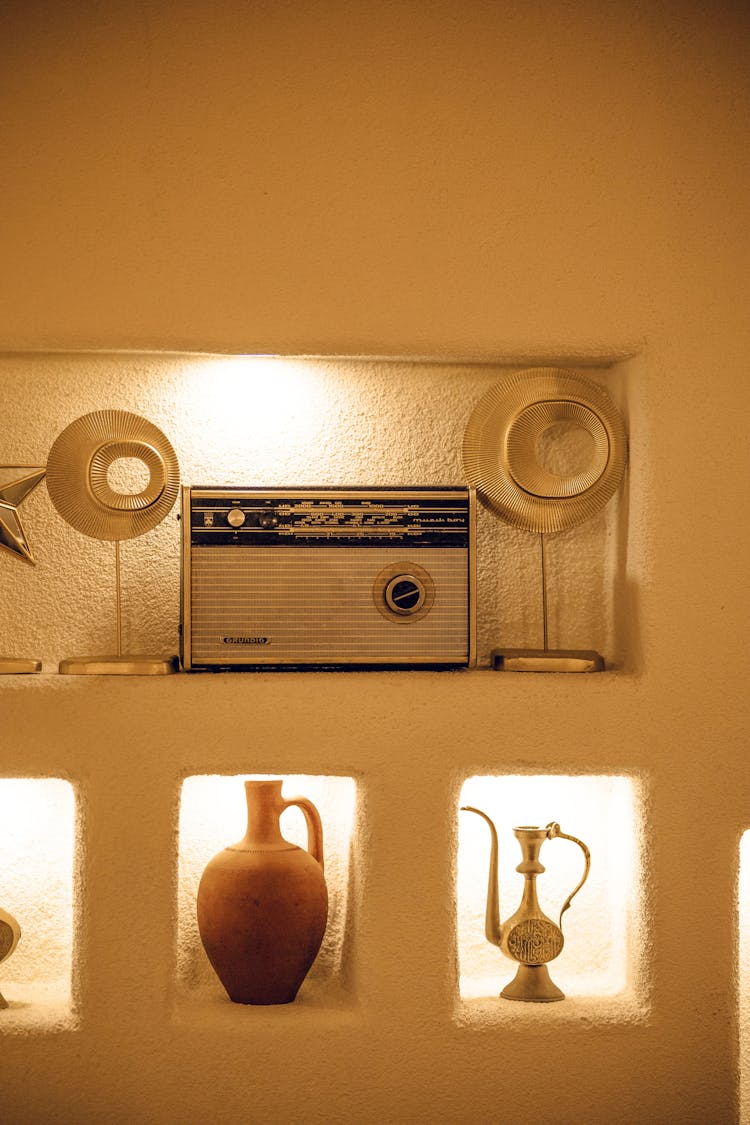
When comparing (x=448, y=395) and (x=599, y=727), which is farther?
(x=448, y=395)

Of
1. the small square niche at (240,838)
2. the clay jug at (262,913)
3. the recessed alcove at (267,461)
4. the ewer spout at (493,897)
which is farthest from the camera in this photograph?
the recessed alcove at (267,461)

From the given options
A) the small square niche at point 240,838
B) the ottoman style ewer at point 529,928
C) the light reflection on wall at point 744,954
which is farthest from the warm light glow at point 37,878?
the light reflection on wall at point 744,954

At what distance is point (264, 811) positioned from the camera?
218 cm

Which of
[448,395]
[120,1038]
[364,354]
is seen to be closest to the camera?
[120,1038]

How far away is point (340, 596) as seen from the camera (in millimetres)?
2182

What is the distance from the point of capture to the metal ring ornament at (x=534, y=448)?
7.41ft

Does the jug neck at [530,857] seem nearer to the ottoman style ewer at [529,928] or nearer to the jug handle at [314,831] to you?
the ottoman style ewer at [529,928]

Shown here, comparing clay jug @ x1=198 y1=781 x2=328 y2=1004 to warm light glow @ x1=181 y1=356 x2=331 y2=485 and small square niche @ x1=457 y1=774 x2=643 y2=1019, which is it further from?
warm light glow @ x1=181 y1=356 x2=331 y2=485

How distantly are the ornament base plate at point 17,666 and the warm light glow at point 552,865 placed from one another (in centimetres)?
93

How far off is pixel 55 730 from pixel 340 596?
59 centimetres

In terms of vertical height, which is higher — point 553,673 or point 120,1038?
point 553,673

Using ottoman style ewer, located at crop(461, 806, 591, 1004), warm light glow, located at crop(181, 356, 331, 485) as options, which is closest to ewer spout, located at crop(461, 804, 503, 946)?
ottoman style ewer, located at crop(461, 806, 591, 1004)

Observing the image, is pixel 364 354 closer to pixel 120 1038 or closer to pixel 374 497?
pixel 374 497

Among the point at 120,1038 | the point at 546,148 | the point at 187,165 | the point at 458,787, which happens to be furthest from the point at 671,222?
the point at 120,1038
